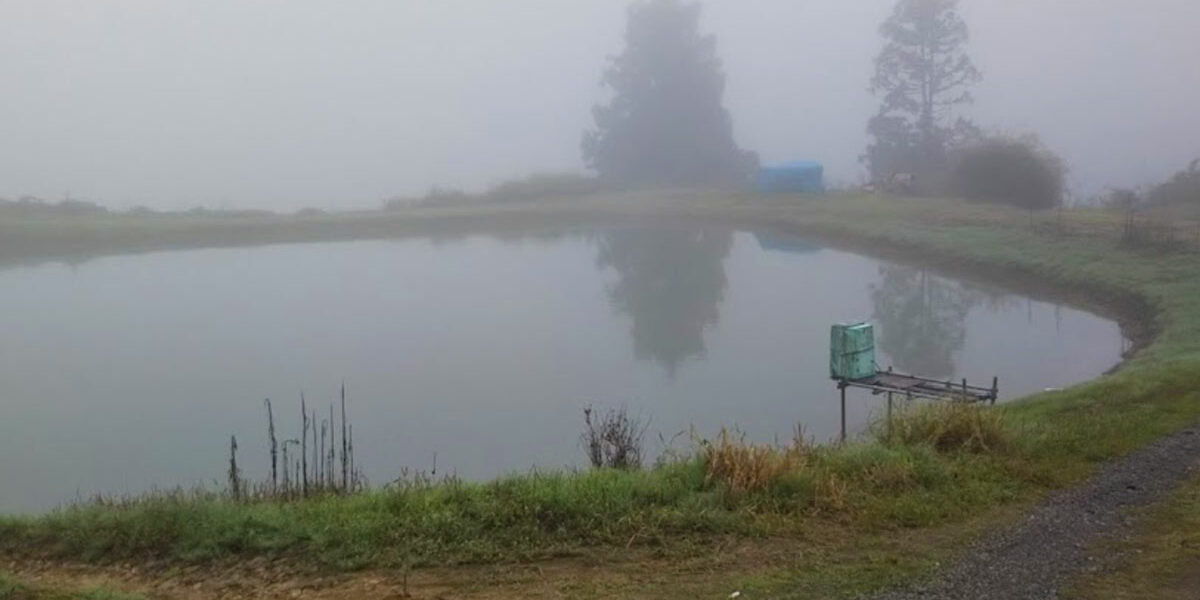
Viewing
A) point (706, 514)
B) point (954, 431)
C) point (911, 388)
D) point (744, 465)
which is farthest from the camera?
point (911, 388)

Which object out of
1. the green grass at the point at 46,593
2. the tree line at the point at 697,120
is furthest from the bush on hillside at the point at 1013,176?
the green grass at the point at 46,593

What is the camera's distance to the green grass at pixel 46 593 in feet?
15.9

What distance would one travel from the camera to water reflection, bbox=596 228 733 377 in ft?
56.0

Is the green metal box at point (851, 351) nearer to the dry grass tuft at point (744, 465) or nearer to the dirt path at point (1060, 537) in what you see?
the dirt path at point (1060, 537)

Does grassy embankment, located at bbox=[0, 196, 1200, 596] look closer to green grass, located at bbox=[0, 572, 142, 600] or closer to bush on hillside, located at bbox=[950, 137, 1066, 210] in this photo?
green grass, located at bbox=[0, 572, 142, 600]

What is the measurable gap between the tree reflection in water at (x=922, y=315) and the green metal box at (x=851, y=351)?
403 centimetres

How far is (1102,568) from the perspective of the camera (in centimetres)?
496

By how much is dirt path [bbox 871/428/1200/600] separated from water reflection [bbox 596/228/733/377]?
813 centimetres

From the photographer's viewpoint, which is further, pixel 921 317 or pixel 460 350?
pixel 921 317

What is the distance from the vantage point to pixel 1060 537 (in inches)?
214

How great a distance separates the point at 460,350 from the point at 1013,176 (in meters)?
24.2

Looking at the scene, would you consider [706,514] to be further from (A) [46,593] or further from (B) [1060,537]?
(A) [46,593]


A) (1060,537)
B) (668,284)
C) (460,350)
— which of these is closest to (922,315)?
(668,284)

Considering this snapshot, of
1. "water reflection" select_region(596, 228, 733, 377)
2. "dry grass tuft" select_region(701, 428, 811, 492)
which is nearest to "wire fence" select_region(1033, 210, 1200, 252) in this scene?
"water reflection" select_region(596, 228, 733, 377)
